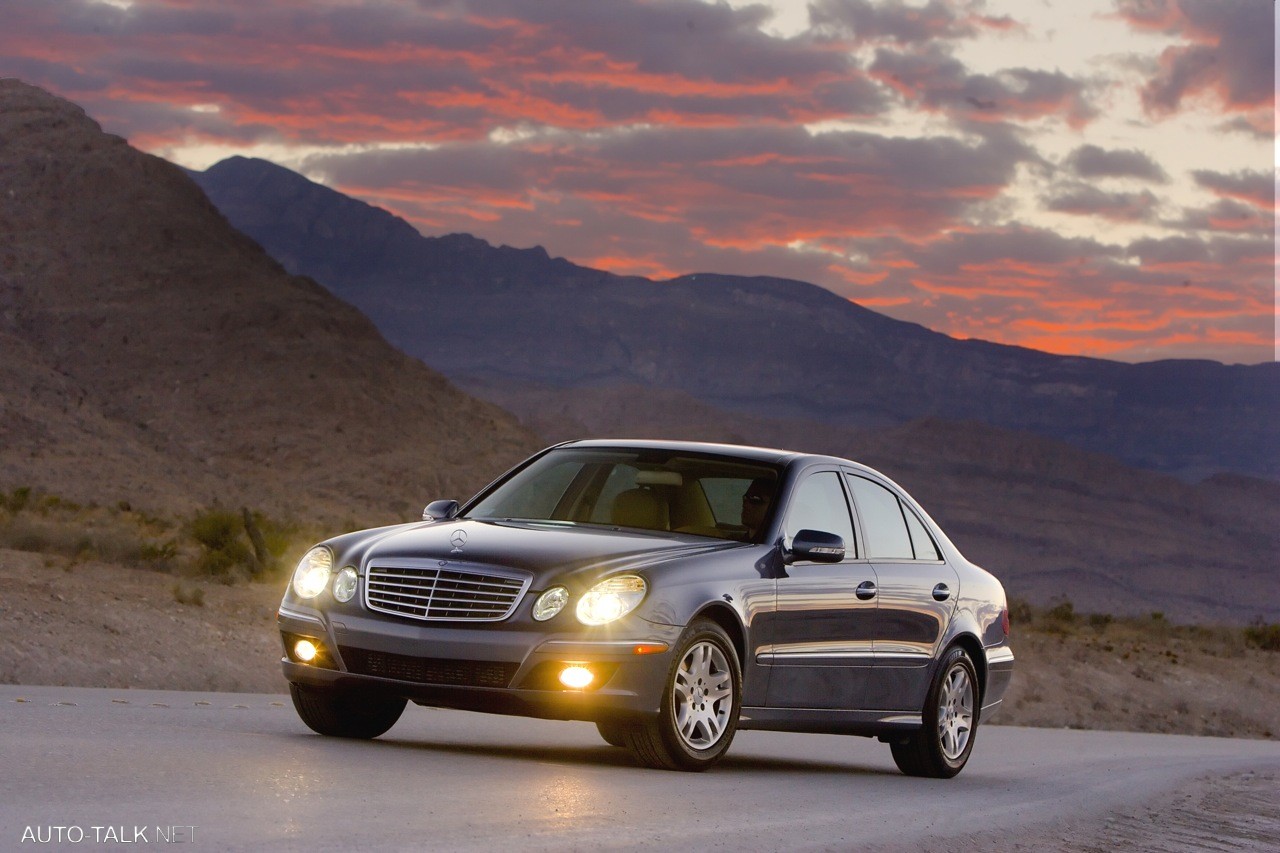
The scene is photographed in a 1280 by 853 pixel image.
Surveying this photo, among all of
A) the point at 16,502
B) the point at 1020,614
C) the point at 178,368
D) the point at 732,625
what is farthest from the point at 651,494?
→ the point at 178,368

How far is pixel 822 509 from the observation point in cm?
1156

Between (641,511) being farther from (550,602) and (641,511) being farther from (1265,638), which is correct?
(1265,638)

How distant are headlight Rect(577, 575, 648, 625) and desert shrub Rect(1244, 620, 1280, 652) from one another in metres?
51.8

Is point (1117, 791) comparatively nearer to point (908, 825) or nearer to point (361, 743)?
point (908, 825)

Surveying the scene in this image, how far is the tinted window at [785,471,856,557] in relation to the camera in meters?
11.3

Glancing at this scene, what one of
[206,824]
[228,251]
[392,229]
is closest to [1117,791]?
[206,824]

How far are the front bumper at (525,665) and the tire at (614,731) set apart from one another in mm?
222

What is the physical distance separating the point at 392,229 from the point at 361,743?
623 ft

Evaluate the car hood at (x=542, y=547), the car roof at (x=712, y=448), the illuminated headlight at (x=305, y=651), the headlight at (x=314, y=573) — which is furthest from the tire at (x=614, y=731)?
the car roof at (x=712, y=448)

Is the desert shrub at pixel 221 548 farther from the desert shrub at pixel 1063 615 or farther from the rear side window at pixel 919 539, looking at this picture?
the desert shrub at pixel 1063 615

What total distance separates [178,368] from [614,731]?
6911 centimetres

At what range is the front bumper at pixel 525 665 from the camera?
973 centimetres

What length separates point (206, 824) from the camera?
7387 mm

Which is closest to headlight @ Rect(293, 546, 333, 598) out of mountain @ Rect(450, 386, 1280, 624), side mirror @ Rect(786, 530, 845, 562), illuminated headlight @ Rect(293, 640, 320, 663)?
illuminated headlight @ Rect(293, 640, 320, 663)
